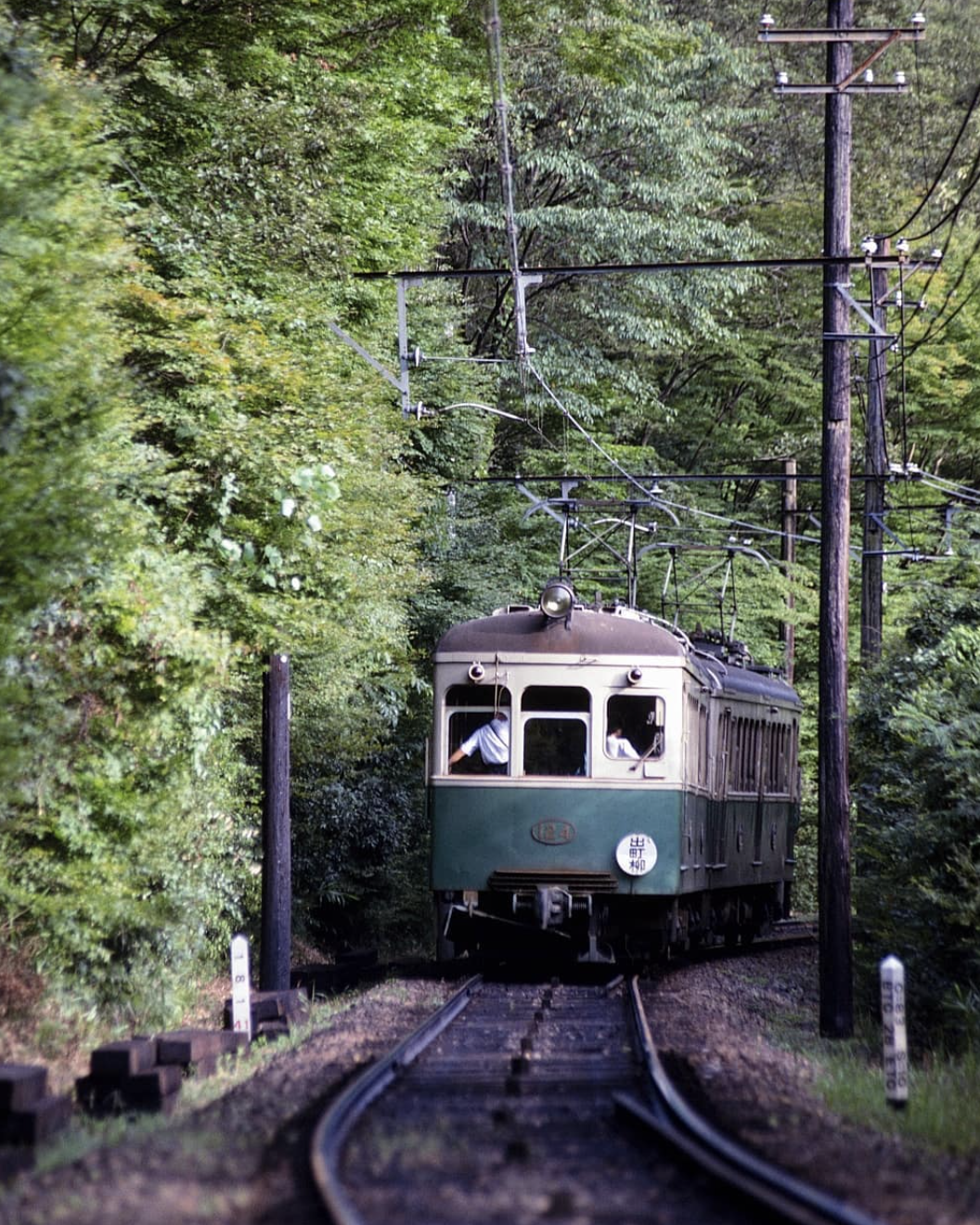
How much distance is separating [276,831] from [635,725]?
313 centimetres

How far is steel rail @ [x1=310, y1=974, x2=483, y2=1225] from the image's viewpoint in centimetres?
590

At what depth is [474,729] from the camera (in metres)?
14.7

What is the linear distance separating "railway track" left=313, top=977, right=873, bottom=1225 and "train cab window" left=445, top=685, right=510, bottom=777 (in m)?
3.96

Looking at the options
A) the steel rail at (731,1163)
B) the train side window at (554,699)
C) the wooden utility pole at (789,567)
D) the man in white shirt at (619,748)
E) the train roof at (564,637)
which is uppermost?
the wooden utility pole at (789,567)

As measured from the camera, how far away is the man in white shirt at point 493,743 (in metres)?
14.6

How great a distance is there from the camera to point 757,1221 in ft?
18.9

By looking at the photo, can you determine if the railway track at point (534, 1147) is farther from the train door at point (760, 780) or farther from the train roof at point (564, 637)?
the train door at point (760, 780)

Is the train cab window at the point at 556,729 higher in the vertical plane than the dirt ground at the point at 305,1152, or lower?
higher

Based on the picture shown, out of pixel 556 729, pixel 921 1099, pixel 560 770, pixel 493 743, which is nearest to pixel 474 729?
pixel 493 743

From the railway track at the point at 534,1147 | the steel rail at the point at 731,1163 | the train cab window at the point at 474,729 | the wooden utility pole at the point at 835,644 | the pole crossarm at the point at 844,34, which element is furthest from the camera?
the train cab window at the point at 474,729

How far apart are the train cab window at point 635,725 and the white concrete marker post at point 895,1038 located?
5.74 metres

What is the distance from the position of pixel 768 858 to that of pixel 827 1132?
44.7ft

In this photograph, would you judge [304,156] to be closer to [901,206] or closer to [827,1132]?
[827,1132]

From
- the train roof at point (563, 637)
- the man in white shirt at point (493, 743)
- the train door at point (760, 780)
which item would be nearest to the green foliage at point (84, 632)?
the man in white shirt at point (493, 743)
